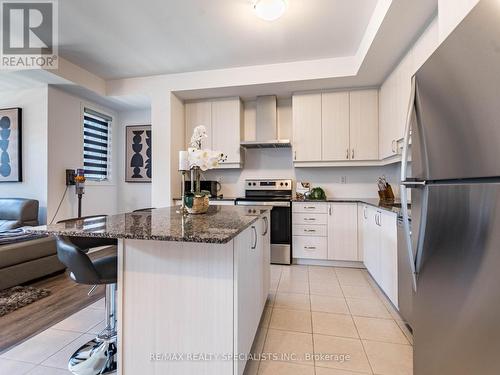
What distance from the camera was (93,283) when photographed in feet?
4.48

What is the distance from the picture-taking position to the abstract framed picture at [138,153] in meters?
4.70

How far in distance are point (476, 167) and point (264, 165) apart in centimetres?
337

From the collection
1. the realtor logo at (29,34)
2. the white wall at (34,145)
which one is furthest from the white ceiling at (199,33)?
the white wall at (34,145)

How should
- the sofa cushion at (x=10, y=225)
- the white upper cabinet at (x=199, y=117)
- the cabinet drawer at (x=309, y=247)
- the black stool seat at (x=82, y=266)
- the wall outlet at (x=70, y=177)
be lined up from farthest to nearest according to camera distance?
the white upper cabinet at (x=199, y=117) → the wall outlet at (x=70, y=177) → the cabinet drawer at (x=309, y=247) → the sofa cushion at (x=10, y=225) → the black stool seat at (x=82, y=266)

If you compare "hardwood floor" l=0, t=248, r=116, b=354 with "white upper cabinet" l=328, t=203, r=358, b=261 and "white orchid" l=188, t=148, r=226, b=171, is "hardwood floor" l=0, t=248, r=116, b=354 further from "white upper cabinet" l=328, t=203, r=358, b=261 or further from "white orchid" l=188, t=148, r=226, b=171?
"white upper cabinet" l=328, t=203, r=358, b=261

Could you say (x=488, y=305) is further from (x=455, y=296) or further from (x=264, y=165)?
(x=264, y=165)

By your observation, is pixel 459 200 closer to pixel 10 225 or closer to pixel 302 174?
pixel 302 174

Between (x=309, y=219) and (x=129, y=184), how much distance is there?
11.2ft

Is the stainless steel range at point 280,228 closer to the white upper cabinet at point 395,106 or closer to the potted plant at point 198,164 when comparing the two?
the white upper cabinet at point 395,106

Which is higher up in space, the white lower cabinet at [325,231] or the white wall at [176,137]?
the white wall at [176,137]

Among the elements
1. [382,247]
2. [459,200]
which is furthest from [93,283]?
[382,247]

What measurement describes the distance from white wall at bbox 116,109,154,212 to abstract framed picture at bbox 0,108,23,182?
1.44 metres

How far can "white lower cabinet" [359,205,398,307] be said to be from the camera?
7.04 feet

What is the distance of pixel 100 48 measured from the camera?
116 inches
